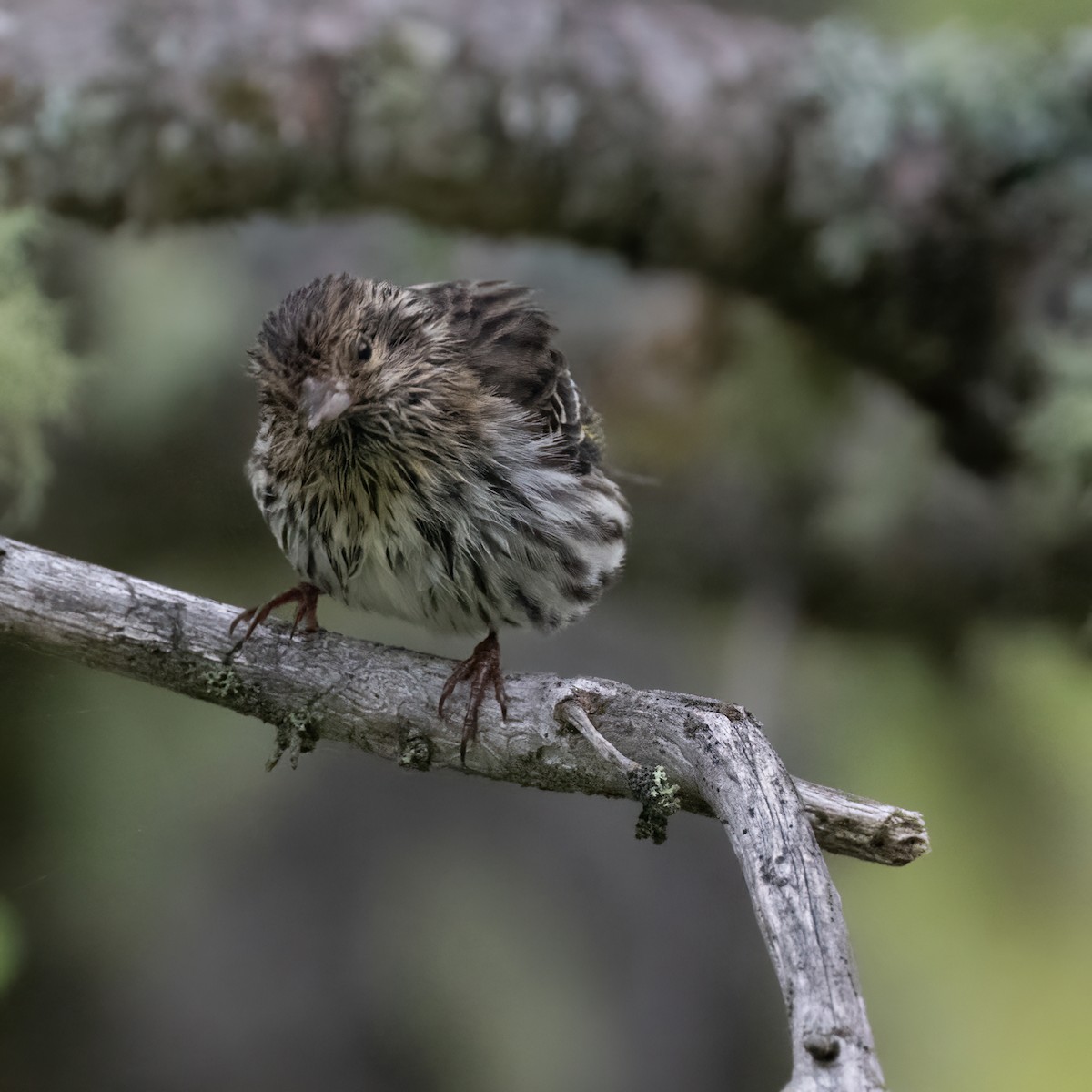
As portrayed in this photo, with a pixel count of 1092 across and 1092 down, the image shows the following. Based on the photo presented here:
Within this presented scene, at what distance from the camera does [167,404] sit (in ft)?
8.73

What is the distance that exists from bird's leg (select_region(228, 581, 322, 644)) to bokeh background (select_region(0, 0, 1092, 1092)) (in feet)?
1.71

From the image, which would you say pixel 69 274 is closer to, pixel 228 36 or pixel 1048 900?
pixel 228 36

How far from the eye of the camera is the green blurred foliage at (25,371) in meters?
2.16

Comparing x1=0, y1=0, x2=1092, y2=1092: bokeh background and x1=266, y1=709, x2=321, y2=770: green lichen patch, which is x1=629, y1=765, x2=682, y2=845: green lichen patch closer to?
x1=266, y1=709, x2=321, y2=770: green lichen patch

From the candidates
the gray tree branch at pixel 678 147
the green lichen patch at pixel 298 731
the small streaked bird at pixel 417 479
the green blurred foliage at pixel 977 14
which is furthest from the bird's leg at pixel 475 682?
the green blurred foliage at pixel 977 14

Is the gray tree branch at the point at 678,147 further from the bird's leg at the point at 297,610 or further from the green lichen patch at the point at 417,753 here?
the green lichen patch at the point at 417,753

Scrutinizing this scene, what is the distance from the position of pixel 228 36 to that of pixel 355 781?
1730mm

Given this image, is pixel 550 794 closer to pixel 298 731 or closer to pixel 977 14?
pixel 298 731

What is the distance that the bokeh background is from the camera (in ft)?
7.93

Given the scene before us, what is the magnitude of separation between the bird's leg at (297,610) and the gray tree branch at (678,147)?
106 centimetres

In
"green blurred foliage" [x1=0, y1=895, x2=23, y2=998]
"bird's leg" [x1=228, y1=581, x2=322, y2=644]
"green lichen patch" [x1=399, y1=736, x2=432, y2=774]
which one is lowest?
"green blurred foliage" [x1=0, y1=895, x2=23, y2=998]

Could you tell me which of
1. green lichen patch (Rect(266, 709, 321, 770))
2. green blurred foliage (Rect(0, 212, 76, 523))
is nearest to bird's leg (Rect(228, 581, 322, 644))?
green lichen patch (Rect(266, 709, 321, 770))

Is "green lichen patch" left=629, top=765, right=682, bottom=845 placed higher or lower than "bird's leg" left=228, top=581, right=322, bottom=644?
lower

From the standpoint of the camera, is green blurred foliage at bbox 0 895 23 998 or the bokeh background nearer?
green blurred foliage at bbox 0 895 23 998
